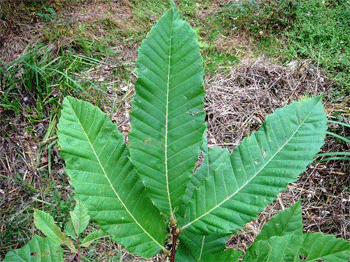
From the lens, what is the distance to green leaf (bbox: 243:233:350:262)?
647 millimetres

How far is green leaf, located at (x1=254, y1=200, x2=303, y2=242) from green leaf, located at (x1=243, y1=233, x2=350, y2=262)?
212 millimetres

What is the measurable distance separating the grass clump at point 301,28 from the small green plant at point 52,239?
2485mm

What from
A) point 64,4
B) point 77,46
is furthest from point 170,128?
point 64,4

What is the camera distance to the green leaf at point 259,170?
1.98 ft

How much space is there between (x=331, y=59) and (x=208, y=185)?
2.76 meters

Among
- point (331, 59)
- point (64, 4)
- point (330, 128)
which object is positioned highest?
point (64, 4)

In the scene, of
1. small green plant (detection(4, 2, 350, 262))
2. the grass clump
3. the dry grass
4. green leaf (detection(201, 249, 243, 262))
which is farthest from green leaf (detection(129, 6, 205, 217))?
the grass clump

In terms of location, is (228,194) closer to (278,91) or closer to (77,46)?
(278,91)

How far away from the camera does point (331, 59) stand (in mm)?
2895

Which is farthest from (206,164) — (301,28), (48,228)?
(301,28)

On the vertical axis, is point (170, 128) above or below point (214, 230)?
above

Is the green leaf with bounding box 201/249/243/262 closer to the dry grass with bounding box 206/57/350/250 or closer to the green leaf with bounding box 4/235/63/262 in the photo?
the green leaf with bounding box 4/235/63/262

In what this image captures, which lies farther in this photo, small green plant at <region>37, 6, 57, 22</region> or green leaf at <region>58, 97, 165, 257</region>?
small green plant at <region>37, 6, 57, 22</region>

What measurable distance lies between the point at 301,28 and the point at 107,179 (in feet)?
10.7
